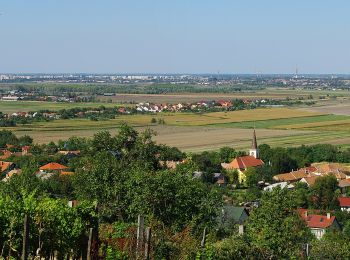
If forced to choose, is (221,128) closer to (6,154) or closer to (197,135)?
(197,135)

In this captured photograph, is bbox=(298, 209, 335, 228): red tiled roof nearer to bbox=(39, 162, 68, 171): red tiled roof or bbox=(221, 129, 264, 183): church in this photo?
bbox=(221, 129, 264, 183): church

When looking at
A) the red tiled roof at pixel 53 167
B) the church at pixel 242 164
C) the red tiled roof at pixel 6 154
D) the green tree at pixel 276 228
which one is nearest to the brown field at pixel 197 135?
the church at pixel 242 164

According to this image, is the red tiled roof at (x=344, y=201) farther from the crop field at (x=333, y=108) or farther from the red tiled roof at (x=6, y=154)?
the crop field at (x=333, y=108)

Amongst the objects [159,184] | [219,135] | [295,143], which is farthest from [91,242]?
[219,135]

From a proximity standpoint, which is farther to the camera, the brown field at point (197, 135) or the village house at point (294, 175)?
Answer: the brown field at point (197, 135)

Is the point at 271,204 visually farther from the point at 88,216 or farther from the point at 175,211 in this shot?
the point at 88,216

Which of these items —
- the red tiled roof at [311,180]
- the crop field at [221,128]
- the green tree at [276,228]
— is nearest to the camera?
the green tree at [276,228]
